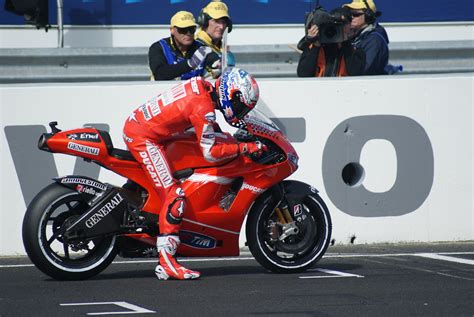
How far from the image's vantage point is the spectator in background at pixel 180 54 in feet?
37.8

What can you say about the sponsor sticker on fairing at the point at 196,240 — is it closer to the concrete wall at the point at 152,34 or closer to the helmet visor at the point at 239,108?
the helmet visor at the point at 239,108

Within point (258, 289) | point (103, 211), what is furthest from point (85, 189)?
point (258, 289)

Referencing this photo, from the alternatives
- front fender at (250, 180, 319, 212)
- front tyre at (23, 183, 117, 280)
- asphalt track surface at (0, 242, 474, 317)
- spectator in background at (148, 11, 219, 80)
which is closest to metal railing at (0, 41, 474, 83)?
spectator in background at (148, 11, 219, 80)

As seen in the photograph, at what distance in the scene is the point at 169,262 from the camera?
9406 millimetres

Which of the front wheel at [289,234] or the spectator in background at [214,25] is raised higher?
the spectator in background at [214,25]

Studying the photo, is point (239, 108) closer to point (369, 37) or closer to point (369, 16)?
point (369, 37)

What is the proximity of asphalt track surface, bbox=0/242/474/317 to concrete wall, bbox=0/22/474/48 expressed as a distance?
4.25 meters

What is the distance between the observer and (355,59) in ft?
40.3

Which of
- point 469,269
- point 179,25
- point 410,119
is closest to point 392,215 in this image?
point 410,119

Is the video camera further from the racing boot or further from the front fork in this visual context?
the racing boot

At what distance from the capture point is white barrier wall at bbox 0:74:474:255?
37.7 feet

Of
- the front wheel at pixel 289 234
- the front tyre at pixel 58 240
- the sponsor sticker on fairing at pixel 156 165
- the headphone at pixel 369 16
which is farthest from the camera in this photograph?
the headphone at pixel 369 16

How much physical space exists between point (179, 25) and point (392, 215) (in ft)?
9.22

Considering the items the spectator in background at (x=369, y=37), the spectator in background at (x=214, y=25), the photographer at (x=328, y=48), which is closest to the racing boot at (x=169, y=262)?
the spectator in background at (x=214, y=25)
